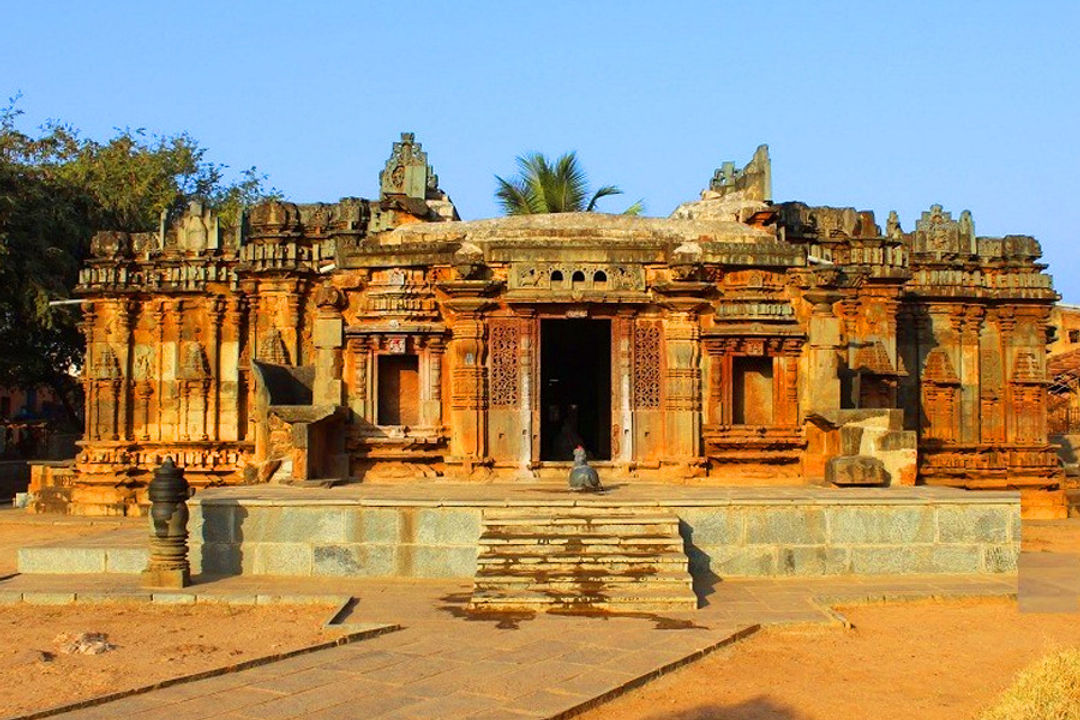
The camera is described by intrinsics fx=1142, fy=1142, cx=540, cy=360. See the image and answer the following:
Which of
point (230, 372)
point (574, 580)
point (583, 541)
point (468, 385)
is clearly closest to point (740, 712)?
point (574, 580)

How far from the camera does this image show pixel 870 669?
27.5ft

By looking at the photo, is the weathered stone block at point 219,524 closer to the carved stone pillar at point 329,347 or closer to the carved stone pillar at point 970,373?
the carved stone pillar at point 329,347

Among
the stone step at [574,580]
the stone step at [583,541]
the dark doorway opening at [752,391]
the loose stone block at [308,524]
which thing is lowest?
the stone step at [574,580]

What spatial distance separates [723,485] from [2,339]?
19683 mm

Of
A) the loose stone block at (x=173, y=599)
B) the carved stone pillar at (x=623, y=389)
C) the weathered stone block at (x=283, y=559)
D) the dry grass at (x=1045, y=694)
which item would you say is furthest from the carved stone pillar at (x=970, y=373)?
the loose stone block at (x=173, y=599)

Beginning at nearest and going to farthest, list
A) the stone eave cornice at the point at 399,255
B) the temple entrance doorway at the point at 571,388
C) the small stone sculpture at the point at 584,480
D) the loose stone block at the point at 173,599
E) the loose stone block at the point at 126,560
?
the loose stone block at the point at 173,599, the loose stone block at the point at 126,560, the small stone sculpture at the point at 584,480, the stone eave cornice at the point at 399,255, the temple entrance doorway at the point at 571,388

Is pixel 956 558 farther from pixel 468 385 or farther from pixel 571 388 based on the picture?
pixel 571 388

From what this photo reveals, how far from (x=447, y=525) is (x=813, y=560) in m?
3.65

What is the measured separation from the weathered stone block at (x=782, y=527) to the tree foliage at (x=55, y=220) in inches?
698

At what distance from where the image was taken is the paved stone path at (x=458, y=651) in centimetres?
714

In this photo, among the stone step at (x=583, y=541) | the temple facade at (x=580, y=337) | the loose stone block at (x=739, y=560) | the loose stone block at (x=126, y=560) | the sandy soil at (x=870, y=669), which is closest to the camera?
the sandy soil at (x=870, y=669)

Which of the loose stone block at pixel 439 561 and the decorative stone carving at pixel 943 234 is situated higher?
the decorative stone carving at pixel 943 234

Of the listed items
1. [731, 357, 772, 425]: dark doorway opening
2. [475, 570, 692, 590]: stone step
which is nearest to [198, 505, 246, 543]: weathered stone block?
[475, 570, 692, 590]: stone step

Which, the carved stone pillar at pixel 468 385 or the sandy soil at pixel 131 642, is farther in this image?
the carved stone pillar at pixel 468 385
